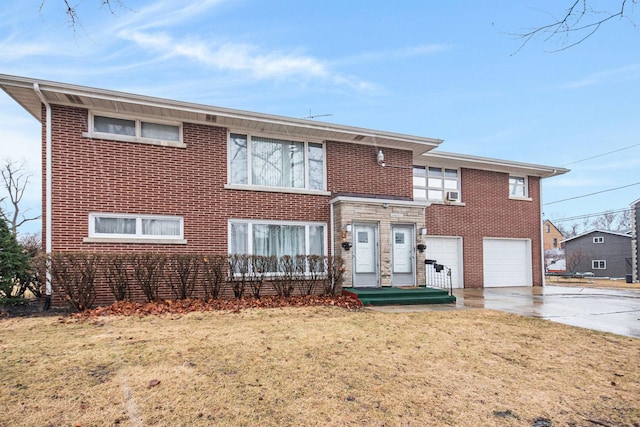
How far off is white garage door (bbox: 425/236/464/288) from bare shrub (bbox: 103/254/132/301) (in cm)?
1030

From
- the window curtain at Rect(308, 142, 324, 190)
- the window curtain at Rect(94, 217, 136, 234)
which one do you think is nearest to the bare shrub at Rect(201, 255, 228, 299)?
the window curtain at Rect(94, 217, 136, 234)

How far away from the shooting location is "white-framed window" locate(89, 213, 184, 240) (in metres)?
8.70

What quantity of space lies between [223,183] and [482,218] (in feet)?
34.6

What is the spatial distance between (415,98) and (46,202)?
18397 millimetres

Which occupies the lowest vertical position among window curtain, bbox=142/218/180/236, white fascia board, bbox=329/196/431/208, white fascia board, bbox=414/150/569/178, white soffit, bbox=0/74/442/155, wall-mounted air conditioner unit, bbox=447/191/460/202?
window curtain, bbox=142/218/180/236

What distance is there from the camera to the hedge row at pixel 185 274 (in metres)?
7.53

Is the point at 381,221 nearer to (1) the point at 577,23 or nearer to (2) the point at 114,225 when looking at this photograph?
(2) the point at 114,225

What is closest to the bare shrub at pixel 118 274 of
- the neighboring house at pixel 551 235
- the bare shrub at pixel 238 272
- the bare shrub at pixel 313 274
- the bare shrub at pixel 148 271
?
the bare shrub at pixel 148 271

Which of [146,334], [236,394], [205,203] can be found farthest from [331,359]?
[205,203]

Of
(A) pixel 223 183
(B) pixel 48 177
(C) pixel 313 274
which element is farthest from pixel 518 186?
(B) pixel 48 177

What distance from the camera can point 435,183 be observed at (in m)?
14.2

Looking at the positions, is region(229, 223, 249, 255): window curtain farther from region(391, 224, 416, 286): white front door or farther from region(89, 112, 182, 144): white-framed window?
region(391, 224, 416, 286): white front door

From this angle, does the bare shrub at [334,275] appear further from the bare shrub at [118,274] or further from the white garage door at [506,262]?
the white garage door at [506,262]

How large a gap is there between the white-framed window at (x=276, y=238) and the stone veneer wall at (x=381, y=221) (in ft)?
2.01
